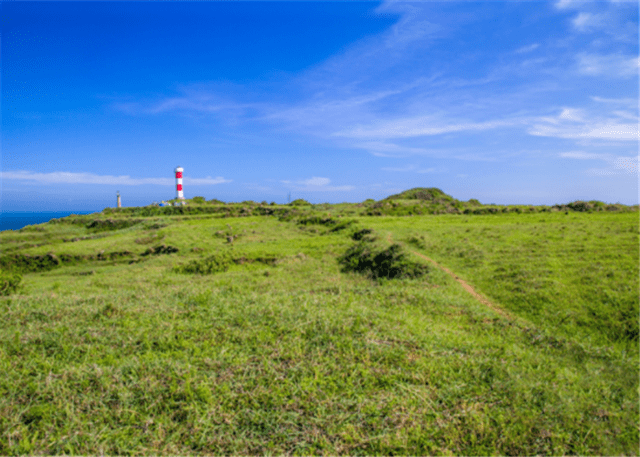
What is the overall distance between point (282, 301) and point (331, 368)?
291cm

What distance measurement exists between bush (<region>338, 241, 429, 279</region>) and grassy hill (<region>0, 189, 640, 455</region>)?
1.48ft

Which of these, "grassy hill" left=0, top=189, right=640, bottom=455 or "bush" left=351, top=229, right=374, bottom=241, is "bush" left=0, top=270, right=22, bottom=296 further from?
"bush" left=351, top=229, right=374, bottom=241

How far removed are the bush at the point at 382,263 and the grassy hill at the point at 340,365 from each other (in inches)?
17.8

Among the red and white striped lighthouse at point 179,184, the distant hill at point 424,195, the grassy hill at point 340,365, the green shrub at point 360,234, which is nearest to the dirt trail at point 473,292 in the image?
the grassy hill at point 340,365

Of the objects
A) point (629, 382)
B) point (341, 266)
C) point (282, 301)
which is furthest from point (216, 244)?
point (629, 382)

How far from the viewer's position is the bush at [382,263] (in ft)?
38.2

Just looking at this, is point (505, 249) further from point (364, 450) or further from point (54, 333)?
point (54, 333)

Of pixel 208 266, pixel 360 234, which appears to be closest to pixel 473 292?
pixel 360 234

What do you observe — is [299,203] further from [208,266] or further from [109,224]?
[208,266]

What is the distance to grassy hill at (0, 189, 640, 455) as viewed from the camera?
3771mm

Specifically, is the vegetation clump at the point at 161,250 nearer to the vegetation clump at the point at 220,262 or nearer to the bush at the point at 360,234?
the vegetation clump at the point at 220,262

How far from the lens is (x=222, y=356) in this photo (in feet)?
16.3

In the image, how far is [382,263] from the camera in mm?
12906

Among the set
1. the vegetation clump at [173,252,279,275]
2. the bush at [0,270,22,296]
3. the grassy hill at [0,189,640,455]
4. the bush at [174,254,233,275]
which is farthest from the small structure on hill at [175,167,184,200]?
the bush at [0,270,22,296]
